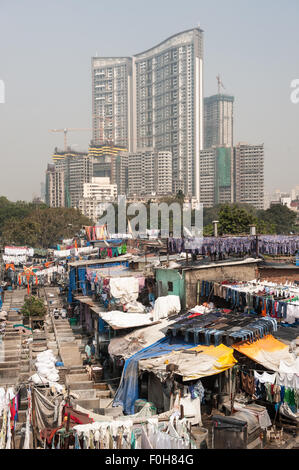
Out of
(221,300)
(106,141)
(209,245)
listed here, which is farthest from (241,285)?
(106,141)

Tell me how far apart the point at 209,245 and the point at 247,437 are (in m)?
9.31

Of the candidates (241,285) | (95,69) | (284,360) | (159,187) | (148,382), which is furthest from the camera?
(95,69)

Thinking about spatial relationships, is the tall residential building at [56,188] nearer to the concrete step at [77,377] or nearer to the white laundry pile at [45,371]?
the concrete step at [77,377]

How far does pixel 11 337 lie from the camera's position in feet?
63.8

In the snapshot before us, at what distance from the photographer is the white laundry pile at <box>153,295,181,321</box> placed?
14.6 metres

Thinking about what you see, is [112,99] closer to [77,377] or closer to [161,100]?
[161,100]

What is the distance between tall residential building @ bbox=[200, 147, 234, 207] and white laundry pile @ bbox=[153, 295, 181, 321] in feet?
412

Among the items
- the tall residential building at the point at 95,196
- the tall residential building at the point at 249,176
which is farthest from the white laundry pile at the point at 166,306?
the tall residential building at the point at 249,176

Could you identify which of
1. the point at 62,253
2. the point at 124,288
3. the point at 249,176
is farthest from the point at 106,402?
the point at 249,176

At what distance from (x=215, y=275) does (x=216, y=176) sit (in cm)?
12846

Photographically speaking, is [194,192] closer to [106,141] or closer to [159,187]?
[159,187]

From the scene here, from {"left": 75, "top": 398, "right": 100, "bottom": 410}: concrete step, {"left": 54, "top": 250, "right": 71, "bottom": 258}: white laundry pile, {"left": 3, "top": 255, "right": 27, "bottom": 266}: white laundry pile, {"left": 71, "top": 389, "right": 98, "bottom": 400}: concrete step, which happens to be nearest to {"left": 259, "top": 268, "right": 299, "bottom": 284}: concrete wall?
{"left": 71, "top": 389, "right": 98, "bottom": 400}: concrete step

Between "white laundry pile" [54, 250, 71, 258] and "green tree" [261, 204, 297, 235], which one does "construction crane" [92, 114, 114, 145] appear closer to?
"green tree" [261, 204, 297, 235]

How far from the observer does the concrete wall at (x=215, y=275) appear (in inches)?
603
